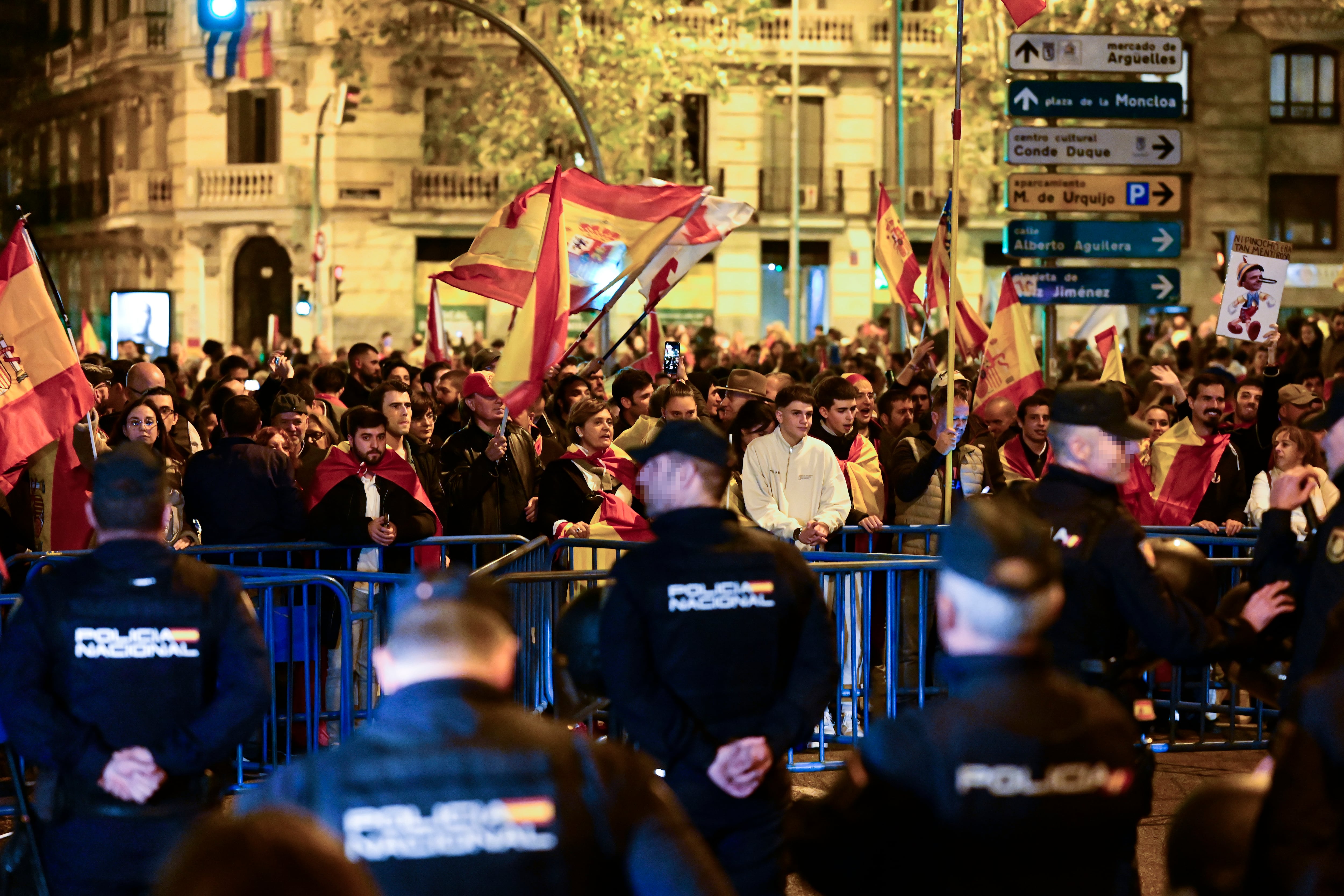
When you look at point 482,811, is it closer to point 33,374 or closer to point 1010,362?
point 33,374

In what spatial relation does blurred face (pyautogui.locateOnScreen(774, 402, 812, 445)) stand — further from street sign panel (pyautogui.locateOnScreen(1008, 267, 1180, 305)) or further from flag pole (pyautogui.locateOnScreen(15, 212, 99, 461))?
street sign panel (pyautogui.locateOnScreen(1008, 267, 1180, 305))

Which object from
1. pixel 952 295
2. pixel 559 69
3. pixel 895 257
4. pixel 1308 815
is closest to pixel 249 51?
pixel 559 69

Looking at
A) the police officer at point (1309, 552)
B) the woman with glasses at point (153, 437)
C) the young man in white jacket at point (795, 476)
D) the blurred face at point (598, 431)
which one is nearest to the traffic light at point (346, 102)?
the woman with glasses at point (153, 437)

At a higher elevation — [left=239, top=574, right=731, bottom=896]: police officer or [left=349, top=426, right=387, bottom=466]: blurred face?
[left=349, top=426, right=387, bottom=466]: blurred face

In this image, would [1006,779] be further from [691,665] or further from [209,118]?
[209,118]

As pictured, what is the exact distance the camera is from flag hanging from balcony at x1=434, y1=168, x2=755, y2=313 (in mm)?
10516

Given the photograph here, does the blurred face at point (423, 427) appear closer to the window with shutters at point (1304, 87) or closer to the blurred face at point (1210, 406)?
the blurred face at point (1210, 406)

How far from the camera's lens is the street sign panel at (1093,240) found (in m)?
15.1

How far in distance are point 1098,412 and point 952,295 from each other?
463 cm

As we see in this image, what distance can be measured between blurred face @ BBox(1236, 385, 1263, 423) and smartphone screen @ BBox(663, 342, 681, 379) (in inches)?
169

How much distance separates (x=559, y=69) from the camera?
28.9 m

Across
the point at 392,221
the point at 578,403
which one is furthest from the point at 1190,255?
the point at 578,403

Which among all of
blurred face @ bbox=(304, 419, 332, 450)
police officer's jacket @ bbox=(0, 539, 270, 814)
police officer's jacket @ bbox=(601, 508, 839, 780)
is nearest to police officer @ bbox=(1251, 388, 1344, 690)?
police officer's jacket @ bbox=(601, 508, 839, 780)

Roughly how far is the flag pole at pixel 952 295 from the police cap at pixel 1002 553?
5590 millimetres
